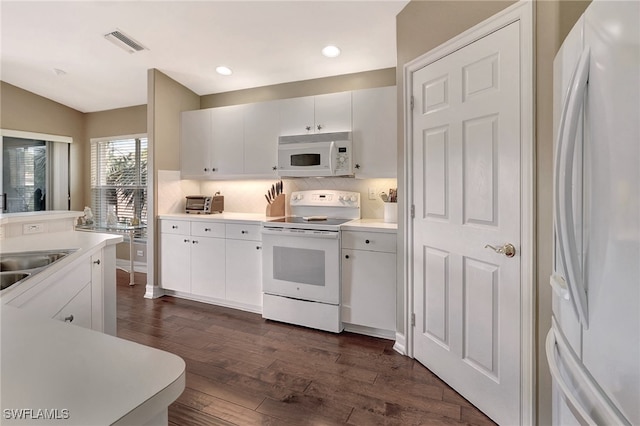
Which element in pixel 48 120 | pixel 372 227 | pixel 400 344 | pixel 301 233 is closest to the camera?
pixel 400 344

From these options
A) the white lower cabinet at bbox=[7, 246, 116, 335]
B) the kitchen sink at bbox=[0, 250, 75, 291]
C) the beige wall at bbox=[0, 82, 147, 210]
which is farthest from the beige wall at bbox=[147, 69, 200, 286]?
the kitchen sink at bbox=[0, 250, 75, 291]

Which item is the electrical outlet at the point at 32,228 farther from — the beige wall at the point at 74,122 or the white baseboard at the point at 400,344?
the white baseboard at the point at 400,344

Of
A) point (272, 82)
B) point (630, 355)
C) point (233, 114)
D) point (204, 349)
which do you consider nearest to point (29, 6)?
point (233, 114)

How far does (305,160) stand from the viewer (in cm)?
324

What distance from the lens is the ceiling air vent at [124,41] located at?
2.96m

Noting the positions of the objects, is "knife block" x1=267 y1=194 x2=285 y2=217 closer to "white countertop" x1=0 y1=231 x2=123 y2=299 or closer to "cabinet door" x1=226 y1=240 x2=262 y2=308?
"cabinet door" x1=226 y1=240 x2=262 y2=308

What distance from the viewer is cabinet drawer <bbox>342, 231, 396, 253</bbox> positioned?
264cm

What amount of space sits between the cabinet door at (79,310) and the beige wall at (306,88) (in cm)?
277

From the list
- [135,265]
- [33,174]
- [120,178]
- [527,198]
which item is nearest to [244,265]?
[527,198]

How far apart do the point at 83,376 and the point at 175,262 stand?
3.26m

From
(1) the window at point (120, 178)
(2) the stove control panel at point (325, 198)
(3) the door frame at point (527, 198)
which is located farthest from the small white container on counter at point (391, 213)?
(1) the window at point (120, 178)

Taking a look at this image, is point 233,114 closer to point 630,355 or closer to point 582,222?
point 582,222

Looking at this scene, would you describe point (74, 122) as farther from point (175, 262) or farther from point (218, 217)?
point (218, 217)

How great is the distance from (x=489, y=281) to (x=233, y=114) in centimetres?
307
